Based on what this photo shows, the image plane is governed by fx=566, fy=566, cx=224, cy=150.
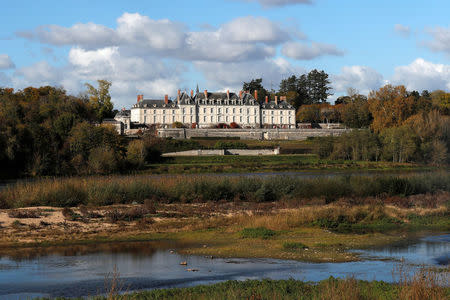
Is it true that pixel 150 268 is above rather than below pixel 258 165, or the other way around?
above

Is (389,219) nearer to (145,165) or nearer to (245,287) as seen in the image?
(245,287)

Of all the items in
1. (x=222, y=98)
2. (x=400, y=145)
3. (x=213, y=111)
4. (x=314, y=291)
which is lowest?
(x=314, y=291)

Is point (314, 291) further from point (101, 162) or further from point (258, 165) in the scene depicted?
point (258, 165)

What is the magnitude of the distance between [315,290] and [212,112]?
112 meters

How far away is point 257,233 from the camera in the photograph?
19453 mm

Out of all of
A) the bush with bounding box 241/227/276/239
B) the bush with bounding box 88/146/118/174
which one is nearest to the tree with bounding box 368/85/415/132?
the bush with bounding box 88/146/118/174

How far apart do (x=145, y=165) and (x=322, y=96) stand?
85.1 meters

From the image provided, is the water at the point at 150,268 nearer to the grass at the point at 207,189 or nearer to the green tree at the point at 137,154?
the grass at the point at 207,189

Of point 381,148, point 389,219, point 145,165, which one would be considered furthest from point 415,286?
point 381,148

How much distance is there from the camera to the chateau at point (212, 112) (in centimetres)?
11956

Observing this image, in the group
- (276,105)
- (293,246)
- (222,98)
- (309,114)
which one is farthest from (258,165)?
(309,114)

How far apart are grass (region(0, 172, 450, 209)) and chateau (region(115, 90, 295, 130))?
8792cm

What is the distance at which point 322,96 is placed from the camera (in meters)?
Result: 141

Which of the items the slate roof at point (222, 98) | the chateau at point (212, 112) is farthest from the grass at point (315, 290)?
the slate roof at point (222, 98)
